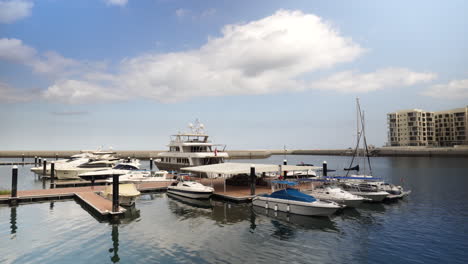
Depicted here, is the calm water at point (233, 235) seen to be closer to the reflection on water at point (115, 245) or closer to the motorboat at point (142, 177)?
the reflection on water at point (115, 245)

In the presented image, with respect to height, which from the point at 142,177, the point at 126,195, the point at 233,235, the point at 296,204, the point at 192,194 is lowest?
the point at 233,235

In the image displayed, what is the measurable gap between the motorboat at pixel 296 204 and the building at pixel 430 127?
117593 mm

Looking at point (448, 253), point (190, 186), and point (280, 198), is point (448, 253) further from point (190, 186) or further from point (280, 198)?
point (190, 186)

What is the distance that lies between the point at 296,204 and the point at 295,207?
0.27 meters

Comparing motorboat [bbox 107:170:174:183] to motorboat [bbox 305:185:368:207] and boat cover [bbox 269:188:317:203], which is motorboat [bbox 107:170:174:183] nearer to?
boat cover [bbox 269:188:317:203]

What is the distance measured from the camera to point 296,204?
21516mm

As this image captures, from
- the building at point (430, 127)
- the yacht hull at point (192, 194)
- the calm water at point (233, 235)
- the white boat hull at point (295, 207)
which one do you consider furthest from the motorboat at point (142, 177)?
the building at point (430, 127)

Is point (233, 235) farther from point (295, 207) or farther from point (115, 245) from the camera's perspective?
point (115, 245)

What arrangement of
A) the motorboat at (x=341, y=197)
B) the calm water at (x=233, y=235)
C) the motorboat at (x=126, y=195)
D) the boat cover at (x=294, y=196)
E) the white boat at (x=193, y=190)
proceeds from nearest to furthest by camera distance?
the calm water at (x=233, y=235), the boat cover at (x=294, y=196), the motorboat at (x=341, y=197), the motorboat at (x=126, y=195), the white boat at (x=193, y=190)

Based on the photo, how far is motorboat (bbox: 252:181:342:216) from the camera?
20.5 metres

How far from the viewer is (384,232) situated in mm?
17594

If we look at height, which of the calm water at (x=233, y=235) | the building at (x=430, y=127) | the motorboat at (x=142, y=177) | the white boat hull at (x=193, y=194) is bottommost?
the calm water at (x=233, y=235)

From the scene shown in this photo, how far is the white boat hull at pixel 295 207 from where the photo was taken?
67.1 ft

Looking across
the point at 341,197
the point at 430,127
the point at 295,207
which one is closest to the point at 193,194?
the point at 295,207
